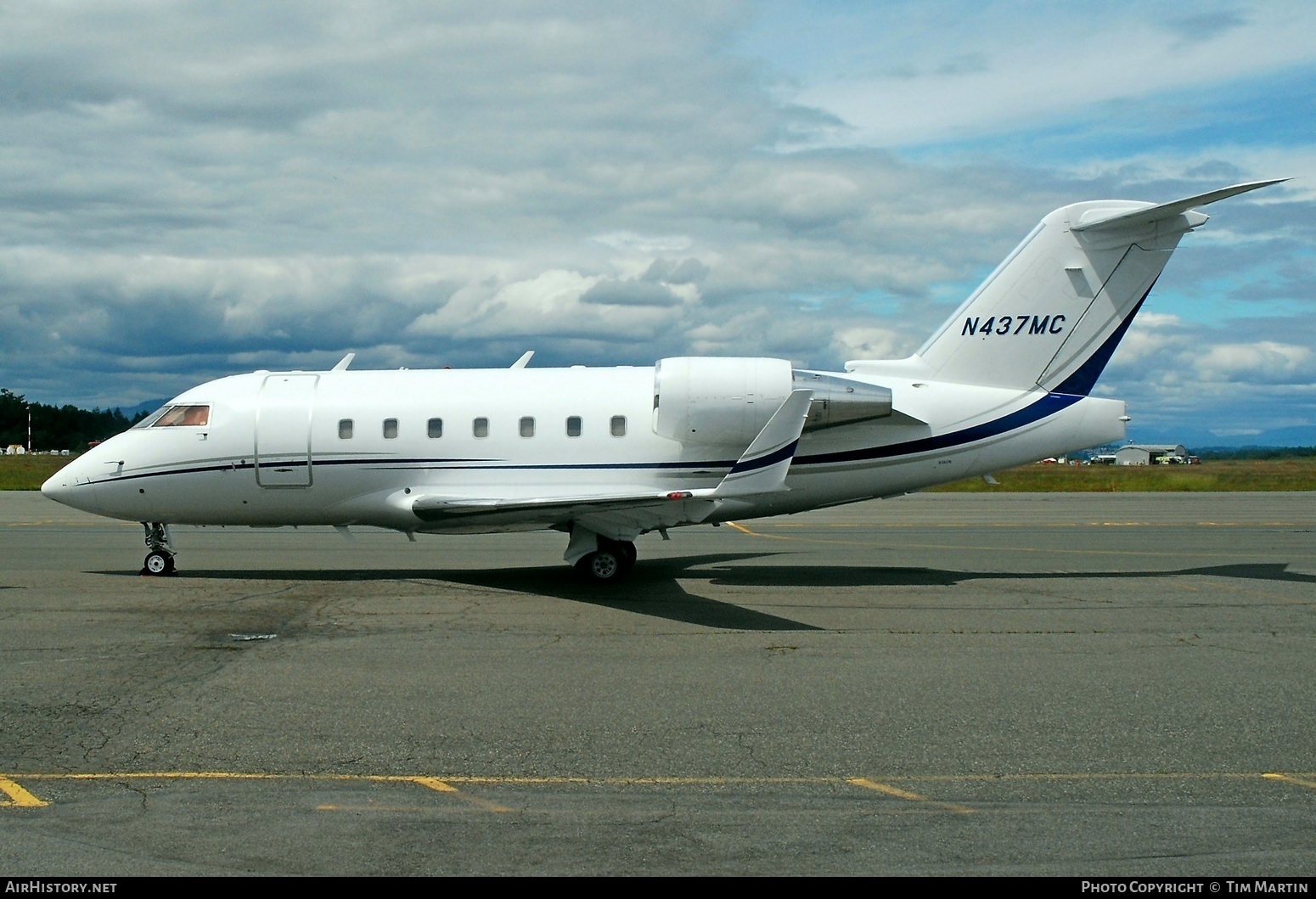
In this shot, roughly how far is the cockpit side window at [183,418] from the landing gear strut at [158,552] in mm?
1617

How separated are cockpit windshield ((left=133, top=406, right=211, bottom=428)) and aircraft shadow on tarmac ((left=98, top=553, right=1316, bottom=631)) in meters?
2.45

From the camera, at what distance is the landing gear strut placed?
58.1 ft

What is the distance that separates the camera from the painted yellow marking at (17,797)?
21.2ft

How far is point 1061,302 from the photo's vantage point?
1725 centimetres

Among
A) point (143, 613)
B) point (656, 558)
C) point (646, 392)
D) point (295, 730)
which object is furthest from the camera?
point (656, 558)

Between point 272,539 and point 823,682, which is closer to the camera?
point 823,682

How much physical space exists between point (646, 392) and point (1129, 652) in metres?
8.36

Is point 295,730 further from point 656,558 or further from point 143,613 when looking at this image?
point 656,558

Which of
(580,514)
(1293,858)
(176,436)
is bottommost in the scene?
(1293,858)

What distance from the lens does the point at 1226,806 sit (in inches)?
253

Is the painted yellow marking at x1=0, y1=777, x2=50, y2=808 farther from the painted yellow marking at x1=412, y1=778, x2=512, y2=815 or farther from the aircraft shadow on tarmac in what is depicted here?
the aircraft shadow on tarmac

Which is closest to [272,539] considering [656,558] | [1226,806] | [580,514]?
[656,558]

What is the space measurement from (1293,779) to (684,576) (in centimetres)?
1111

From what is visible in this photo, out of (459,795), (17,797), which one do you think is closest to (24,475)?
(17,797)
